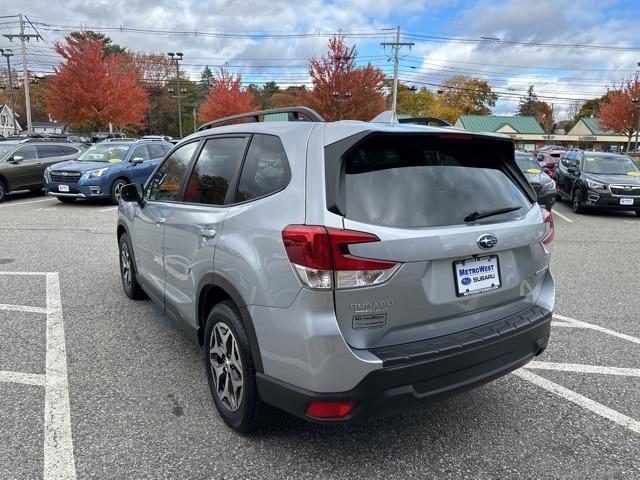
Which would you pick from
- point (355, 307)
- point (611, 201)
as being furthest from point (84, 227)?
point (611, 201)

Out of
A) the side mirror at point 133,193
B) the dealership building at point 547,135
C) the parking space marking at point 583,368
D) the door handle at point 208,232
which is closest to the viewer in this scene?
the door handle at point 208,232

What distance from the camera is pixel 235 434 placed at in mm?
2861

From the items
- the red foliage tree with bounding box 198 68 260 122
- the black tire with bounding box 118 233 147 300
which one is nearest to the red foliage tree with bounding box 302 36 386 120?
the red foliage tree with bounding box 198 68 260 122

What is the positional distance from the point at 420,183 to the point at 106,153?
13.0m

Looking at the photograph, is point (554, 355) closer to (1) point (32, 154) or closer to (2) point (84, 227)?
(2) point (84, 227)

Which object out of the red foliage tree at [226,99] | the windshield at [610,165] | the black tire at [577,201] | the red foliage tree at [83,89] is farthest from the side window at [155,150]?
the red foliage tree at [226,99]

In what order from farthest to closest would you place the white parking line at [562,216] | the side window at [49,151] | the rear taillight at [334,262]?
the side window at [49,151], the white parking line at [562,216], the rear taillight at [334,262]

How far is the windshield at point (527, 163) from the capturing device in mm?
12895

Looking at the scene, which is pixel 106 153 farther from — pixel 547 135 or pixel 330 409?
pixel 547 135

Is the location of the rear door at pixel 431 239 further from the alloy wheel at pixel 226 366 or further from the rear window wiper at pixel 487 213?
the alloy wheel at pixel 226 366

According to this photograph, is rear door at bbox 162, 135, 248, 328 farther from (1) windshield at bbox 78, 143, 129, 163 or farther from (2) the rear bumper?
(1) windshield at bbox 78, 143, 129, 163

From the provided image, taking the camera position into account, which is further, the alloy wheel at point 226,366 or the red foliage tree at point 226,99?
the red foliage tree at point 226,99

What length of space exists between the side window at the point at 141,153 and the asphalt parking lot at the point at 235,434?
29.4 feet

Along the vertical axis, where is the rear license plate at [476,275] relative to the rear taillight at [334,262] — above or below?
below
